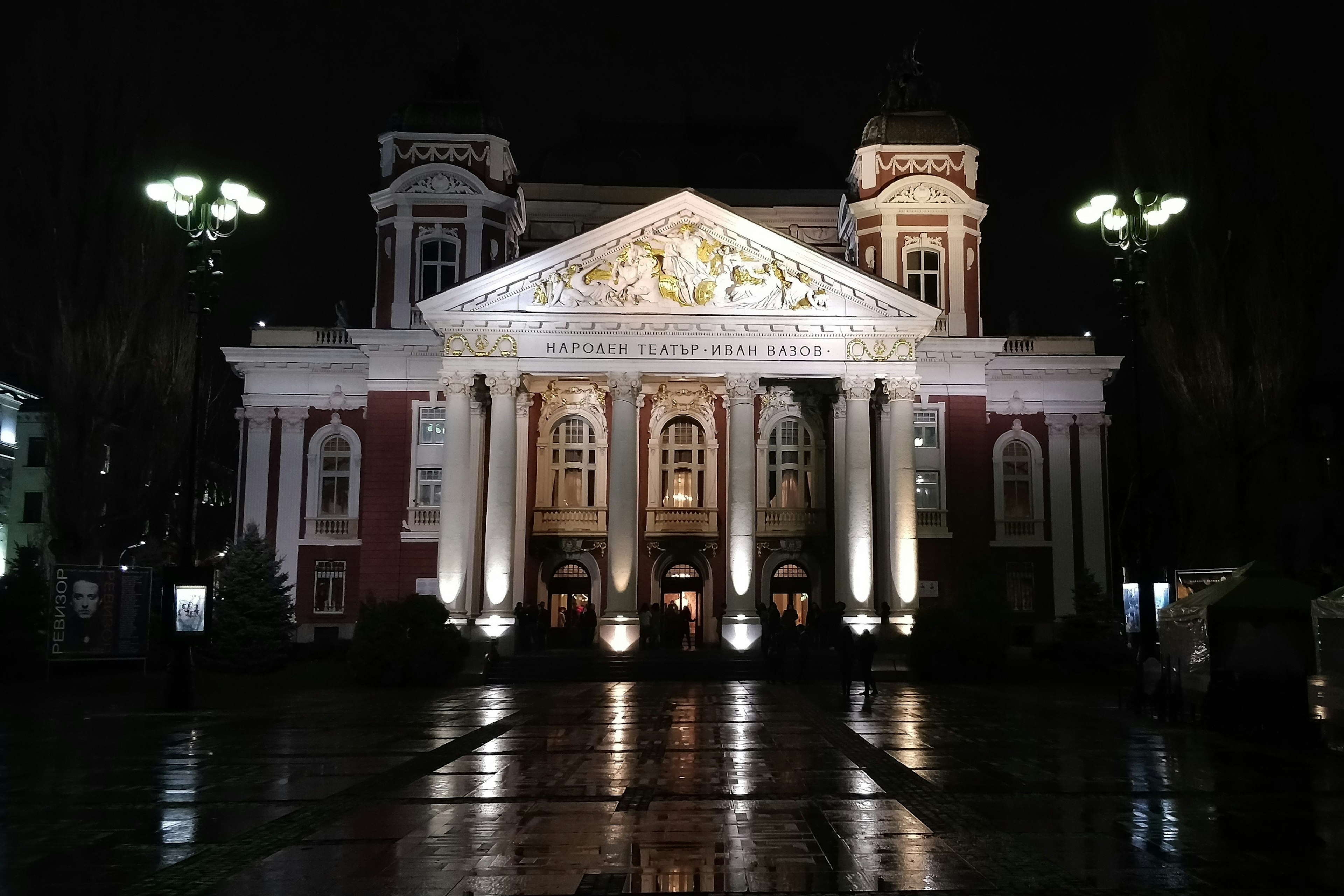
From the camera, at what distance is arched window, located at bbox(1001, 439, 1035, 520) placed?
4697 centimetres

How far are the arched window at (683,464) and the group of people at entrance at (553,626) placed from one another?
4.90 meters

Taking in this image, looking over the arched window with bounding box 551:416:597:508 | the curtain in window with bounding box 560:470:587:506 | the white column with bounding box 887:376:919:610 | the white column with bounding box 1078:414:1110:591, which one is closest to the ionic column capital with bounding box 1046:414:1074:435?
the white column with bounding box 1078:414:1110:591

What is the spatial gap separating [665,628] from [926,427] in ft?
40.4

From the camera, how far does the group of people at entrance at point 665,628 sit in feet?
132

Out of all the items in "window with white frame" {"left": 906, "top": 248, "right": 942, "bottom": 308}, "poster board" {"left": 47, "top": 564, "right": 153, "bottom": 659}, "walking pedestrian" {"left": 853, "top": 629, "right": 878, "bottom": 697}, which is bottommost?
"walking pedestrian" {"left": 853, "top": 629, "right": 878, "bottom": 697}

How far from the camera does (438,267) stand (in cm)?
4709

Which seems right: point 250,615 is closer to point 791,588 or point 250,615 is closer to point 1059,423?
point 791,588

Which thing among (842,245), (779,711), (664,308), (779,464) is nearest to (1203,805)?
(779,711)

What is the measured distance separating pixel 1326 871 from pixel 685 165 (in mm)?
50034

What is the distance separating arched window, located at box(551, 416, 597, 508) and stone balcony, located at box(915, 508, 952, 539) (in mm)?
11466

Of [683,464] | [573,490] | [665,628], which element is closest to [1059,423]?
[683,464]

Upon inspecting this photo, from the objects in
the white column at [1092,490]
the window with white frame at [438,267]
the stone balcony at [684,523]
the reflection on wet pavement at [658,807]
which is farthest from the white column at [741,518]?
the reflection on wet pavement at [658,807]

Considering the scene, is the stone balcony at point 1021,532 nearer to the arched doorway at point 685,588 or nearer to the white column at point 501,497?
the arched doorway at point 685,588

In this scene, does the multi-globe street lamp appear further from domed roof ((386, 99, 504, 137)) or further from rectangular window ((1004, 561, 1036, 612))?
rectangular window ((1004, 561, 1036, 612))
